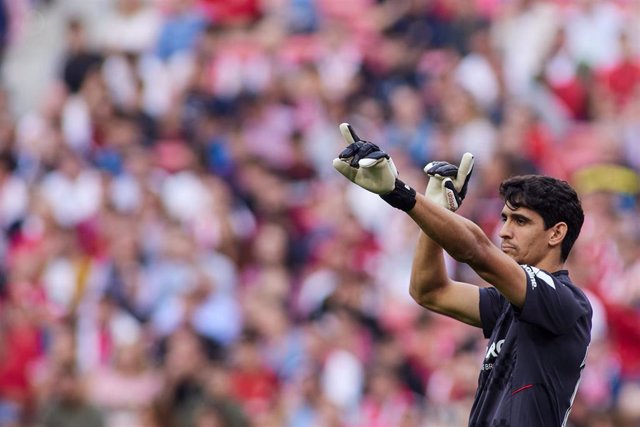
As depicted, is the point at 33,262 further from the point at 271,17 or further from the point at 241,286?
the point at 271,17

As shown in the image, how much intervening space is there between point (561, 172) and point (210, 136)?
10.8 ft

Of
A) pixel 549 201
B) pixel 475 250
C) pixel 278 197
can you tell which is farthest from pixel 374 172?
pixel 278 197

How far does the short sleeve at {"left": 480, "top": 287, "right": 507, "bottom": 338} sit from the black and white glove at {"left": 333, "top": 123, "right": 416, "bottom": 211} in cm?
87

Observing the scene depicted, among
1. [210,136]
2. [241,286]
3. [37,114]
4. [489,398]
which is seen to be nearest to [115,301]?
[241,286]

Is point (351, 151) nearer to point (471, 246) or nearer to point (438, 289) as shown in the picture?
point (471, 246)

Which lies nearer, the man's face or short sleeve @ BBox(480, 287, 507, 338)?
the man's face

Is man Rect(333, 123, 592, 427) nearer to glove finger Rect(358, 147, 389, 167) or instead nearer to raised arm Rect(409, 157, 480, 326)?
glove finger Rect(358, 147, 389, 167)

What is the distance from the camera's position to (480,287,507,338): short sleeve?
18.1ft

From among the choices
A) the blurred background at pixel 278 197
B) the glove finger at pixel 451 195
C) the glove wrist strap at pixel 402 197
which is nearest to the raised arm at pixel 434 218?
the glove wrist strap at pixel 402 197

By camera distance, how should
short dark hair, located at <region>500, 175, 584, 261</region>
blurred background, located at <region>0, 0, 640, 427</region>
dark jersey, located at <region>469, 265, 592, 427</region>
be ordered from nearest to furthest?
dark jersey, located at <region>469, 265, 592, 427</region> → short dark hair, located at <region>500, 175, 584, 261</region> → blurred background, located at <region>0, 0, 640, 427</region>

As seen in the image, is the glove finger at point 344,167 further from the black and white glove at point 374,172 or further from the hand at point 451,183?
the hand at point 451,183

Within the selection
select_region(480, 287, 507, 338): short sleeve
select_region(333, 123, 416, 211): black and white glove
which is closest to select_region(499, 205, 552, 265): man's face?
select_region(480, 287, 507, 338): short sleeve

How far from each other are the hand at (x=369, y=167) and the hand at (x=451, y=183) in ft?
1.24

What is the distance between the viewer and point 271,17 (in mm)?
14008
